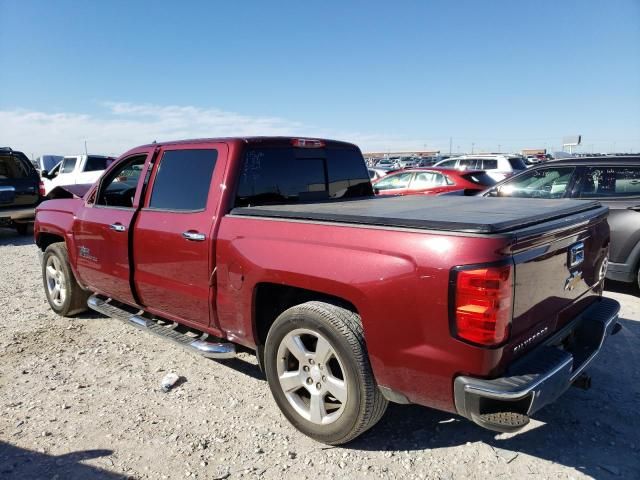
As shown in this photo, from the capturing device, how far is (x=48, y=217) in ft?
17.2

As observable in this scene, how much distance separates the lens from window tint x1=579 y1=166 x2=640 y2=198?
Result: 586 cm

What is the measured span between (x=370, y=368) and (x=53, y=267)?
436 centimetres

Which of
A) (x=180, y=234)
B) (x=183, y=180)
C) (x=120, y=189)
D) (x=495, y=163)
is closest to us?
(x=180, y=234)

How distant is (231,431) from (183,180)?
186cm

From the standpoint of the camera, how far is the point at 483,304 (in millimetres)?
2107

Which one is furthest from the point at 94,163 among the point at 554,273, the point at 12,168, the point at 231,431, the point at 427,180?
the point at 554,273

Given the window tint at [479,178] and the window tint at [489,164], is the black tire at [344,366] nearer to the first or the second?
the window tint at [479,178]

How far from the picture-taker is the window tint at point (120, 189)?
4.41 meters

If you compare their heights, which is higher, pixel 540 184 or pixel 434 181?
pixel 540 184

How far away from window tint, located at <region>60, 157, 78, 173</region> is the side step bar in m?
12.9

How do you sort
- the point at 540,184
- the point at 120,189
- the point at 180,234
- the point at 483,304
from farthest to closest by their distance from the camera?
the point at 540,184 → the point at 120,189 → the point at 180,234 → the point at 483,304

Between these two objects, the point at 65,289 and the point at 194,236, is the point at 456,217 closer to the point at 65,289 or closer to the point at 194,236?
the point at 194,236

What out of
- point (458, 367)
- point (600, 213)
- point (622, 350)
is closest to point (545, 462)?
point (458, 367)

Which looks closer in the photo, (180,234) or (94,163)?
(180,234)
